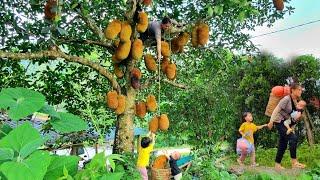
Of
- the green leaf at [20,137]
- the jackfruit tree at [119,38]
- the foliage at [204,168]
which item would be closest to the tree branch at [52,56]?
the jackfruit tree at [119,38]

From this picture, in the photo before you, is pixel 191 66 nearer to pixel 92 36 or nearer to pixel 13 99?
pixel 92 36

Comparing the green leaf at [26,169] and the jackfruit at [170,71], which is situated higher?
the jackfruit at [170,71]

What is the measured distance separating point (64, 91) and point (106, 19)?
822mm

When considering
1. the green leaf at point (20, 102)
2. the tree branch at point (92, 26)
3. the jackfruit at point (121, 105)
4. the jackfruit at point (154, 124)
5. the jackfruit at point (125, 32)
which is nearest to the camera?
the green leaf at point (20, 102)

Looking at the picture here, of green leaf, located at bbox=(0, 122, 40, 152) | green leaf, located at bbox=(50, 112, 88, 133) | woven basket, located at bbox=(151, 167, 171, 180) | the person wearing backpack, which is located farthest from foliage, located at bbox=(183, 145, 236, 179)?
green leaf, located at bbox=(0, 122, 40, 152)

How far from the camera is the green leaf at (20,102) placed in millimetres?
697

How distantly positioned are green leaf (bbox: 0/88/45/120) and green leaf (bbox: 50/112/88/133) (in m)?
0.05

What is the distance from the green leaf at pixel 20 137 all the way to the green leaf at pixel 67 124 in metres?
0.08

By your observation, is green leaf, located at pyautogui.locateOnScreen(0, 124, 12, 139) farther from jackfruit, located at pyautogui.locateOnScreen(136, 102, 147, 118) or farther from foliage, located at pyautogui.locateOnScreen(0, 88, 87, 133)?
jackfruit, located at pyautogui.locateOnScreen(136, 102, 147, 118)

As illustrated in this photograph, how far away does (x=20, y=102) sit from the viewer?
712mm

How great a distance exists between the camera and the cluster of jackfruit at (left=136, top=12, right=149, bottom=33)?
3.93 meters

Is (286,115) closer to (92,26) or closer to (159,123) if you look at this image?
(159,123)

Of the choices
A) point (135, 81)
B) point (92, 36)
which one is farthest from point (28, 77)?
point (135, 81)

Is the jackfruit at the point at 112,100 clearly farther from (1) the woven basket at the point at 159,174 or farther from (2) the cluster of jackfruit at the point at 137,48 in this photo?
(1) the woven basket at the point at 159,174
